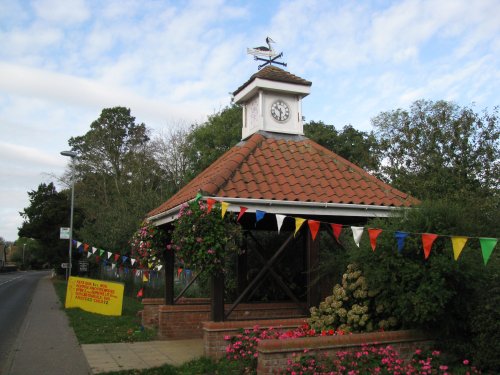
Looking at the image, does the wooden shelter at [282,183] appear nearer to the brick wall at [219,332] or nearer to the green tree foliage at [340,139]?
the brick wall at [219,332]

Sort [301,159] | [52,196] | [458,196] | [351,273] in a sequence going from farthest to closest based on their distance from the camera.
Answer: [52,196]
[458,196]
[301,159]
[351,273]

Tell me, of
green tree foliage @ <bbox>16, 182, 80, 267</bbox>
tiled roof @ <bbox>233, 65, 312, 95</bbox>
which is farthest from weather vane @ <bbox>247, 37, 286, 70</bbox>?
green tree foliage @ <bbox>16, 182, 80, 267</bbox>

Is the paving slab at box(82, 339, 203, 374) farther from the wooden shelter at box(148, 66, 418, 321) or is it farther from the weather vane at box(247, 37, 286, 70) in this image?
the weather vane at box(247, 37, 286, 70)

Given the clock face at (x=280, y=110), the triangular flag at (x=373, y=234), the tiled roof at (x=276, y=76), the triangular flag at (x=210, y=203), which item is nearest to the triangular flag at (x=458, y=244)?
the triangular flag at (x=373, y=234)

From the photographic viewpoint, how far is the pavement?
337 inches

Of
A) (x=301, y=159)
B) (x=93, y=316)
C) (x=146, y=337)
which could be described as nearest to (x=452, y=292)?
(x=301, y=159)

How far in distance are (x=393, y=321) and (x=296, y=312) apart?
13.3 ft

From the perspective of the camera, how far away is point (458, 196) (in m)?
15.1

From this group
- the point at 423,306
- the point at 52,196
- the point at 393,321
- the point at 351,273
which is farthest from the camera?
the point at 52,196

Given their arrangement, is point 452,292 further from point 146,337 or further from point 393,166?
point 393,166

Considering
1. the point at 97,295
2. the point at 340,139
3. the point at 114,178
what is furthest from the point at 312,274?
the point at 114,178

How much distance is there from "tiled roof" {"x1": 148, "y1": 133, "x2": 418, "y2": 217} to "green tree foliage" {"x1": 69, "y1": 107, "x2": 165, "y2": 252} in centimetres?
1344

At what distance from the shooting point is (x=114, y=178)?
39406 millimetres

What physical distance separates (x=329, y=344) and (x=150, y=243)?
18.5ft
